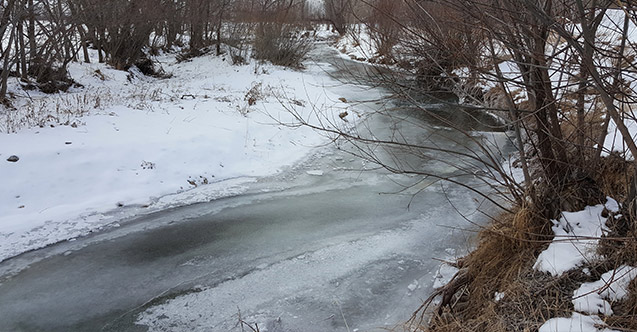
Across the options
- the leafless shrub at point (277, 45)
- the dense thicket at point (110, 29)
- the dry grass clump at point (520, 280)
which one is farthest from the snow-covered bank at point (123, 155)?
the leafless shrub at point (277, 45)

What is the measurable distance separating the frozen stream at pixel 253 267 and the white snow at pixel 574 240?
126 cm

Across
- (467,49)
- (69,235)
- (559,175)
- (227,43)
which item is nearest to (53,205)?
(69,235)

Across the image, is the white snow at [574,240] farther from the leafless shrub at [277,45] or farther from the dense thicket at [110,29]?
the leafless shrub at [277,45]

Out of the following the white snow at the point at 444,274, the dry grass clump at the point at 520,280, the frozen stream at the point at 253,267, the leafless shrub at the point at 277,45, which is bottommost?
the frozen stream at the point at 253,267

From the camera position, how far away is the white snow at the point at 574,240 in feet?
12.2

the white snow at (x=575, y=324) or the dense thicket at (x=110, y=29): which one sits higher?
the dense thicket at (x=110, y=29)

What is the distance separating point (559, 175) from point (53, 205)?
6036 mm

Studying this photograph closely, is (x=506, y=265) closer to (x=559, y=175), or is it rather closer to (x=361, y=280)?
(x=559, y=175)

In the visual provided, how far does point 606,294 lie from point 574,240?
2.46 ft

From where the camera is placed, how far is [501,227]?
184 inches

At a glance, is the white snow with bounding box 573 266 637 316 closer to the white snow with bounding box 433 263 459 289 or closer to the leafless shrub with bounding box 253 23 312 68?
the white snow with bounding box 433 263 459 289

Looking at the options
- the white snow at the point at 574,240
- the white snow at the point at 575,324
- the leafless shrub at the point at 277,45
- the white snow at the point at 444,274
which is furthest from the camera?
the leafless shrub at the point at 277,45

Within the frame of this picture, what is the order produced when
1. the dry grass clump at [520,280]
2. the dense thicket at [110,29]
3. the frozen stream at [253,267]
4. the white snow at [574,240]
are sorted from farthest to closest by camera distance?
the dense thicket at [110,29], the frozen stream at [253,267], the white snow at [574,240], the dry grass clump at [520,280]

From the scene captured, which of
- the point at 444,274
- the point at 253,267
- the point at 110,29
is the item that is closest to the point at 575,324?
the point at 444,274
